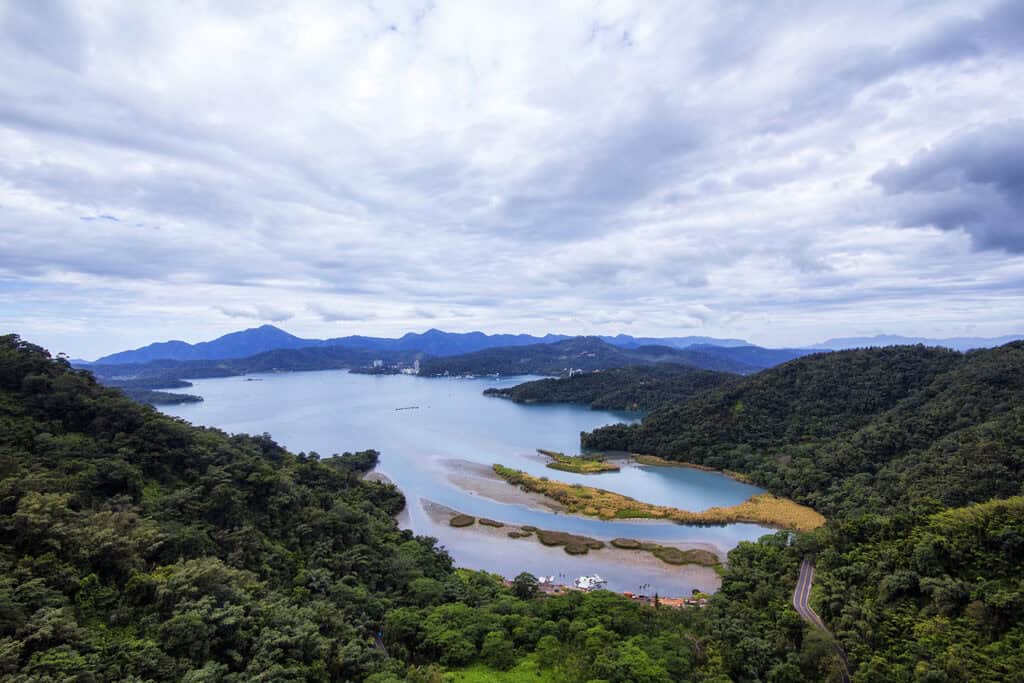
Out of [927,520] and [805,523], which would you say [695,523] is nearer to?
[805,523]

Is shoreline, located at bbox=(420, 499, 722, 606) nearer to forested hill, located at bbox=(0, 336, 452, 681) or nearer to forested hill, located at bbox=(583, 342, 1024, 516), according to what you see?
forested hill, located at bbox=(0, 336, 452, 681)

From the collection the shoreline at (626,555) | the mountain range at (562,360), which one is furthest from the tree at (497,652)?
the mountain range at (562,360)

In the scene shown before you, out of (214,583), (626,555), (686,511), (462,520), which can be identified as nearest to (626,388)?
(686,511)

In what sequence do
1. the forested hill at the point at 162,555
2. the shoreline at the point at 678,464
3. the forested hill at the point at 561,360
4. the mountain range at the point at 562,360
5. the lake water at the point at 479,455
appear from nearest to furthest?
the forested hill at the point at 162,555, the lake water at the point at 479,455, the shoreline at the point at 678,464, the mountain range at the point at 562,360, the forested hill at the point at 561,360

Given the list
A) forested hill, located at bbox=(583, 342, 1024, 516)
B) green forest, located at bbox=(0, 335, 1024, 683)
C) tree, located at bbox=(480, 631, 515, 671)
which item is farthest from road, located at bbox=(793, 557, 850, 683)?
tree, located at bbox=(480, 631, 515, 671)

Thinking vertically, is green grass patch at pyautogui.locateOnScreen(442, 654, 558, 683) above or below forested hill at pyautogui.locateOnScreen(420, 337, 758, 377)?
Result: below

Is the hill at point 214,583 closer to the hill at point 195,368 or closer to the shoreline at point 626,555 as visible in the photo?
the shoreline at point 626,555

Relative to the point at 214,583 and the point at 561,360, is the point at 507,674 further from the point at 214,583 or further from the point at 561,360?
the point at 561,360

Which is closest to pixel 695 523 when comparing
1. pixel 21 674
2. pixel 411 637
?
pixel 411 637
